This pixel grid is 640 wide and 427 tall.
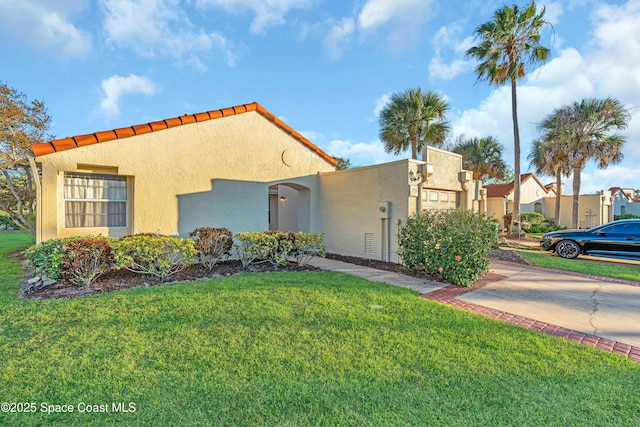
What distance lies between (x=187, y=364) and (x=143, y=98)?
41.4 ft

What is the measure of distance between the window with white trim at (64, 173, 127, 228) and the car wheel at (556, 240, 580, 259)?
1610 cm

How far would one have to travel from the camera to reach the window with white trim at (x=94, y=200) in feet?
25.0

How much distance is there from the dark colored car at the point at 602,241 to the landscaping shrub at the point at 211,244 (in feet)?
43.3

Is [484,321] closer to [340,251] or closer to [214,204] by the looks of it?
[340,251]

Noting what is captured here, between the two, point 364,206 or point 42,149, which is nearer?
point 42,149

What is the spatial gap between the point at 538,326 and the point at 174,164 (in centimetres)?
960

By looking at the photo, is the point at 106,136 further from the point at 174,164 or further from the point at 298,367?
the point at 298,367

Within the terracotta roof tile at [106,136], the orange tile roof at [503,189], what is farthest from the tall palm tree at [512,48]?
the terracotta roof tile at [106,136]

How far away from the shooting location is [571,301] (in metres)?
5.89

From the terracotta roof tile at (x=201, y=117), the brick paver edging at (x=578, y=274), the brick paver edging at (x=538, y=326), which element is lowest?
the brick paver edging at (x=578, y=274)

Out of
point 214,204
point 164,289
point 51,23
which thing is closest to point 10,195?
point 51,23

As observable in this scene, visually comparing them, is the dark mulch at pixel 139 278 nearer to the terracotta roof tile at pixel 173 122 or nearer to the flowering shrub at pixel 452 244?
the flowering shrub at pixel 452 244

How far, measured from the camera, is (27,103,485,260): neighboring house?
7586 millimetres

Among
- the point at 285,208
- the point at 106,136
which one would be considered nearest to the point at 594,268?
the point at 285,208
